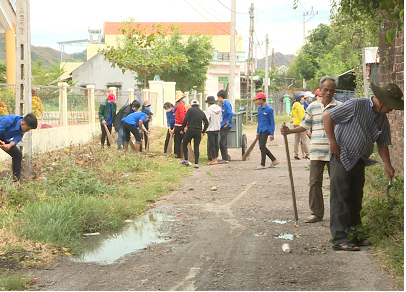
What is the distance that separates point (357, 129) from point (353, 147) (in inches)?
8.2

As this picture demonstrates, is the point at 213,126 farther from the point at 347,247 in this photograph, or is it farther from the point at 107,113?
the point at 347,247

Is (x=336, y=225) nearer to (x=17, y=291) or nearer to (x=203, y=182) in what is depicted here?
(x=17, y=291)

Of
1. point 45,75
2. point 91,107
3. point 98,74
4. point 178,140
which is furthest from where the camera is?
point 45,75

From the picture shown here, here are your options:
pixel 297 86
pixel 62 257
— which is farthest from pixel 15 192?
pixel 297 86

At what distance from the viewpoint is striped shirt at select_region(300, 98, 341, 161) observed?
7.46 m

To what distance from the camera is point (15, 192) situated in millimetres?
7996

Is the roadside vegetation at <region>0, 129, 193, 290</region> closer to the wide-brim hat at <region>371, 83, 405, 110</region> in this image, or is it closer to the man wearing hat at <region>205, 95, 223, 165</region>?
the man wearing hat at <region>205, 95, 223, 165</region>

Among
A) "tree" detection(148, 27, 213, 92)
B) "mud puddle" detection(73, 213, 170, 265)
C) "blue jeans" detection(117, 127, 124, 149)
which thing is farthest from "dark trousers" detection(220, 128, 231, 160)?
"tree" detection(148, 27, 213, 92)

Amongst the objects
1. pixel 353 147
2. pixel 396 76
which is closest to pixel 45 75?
pixel 396 76

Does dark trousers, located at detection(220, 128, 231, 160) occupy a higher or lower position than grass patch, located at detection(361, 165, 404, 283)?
higher

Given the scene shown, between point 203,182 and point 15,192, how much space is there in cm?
458

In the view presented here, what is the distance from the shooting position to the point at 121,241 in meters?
6.80

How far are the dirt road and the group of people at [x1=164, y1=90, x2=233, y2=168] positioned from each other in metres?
5.15

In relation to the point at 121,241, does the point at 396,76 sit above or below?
above
